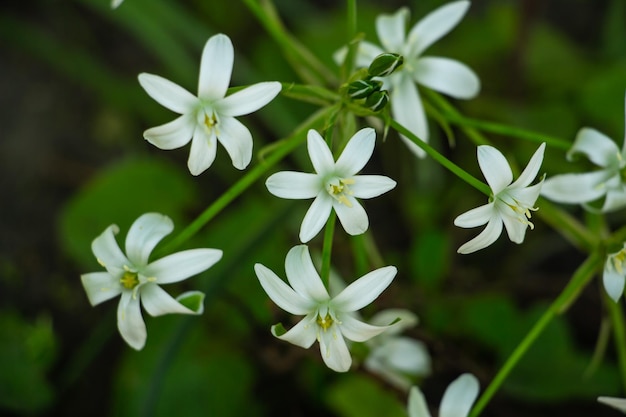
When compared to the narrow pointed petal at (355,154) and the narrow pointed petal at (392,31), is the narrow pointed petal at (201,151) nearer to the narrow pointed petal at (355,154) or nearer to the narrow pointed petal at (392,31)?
the narrow pointed petal at (355,154)

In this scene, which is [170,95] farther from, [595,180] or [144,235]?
[595,180]

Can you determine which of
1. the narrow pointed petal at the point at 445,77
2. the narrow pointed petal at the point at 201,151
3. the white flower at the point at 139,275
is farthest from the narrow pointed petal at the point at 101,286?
the narrow pointed petal at the point at 445,77

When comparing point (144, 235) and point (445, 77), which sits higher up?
point (445, 77)

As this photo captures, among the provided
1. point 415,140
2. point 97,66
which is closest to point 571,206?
point 415,140

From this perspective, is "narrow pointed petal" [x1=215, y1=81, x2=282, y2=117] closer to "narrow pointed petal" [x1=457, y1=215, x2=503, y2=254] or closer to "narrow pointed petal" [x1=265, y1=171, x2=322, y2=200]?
"narrow pointed petal" [x1=265, y1=171, x2=322, y2=200]

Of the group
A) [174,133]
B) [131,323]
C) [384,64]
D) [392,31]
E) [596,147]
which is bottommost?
[131,323]

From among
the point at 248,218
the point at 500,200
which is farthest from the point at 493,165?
the point at 248,218
